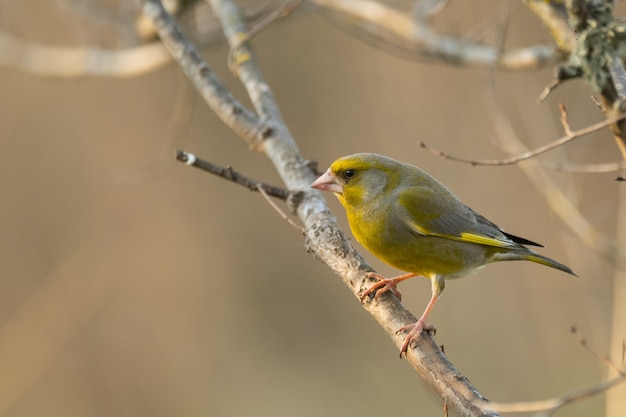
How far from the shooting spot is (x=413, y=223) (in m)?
3.97

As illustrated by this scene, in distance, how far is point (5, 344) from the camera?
7867 mm

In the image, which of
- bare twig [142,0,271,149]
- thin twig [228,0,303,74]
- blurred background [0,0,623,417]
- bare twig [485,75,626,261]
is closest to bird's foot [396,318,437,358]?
bare twig [142,0,271,149]

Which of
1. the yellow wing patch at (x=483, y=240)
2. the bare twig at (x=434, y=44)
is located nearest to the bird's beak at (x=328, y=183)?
the yellow wing patch at (x=483, y=240)

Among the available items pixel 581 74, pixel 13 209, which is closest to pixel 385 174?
pixel 581 74

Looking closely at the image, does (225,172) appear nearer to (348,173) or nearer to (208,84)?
(208,84)

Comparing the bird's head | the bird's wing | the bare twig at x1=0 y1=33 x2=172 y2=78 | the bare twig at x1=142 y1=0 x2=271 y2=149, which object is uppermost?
the bare twig at x1=0 y1=33 x2=172 y2=78

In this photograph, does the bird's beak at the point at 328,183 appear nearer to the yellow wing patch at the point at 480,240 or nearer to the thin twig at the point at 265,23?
the yellow wing patch at the point at 480,240

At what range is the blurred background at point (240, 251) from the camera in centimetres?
830

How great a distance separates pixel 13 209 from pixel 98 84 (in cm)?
182

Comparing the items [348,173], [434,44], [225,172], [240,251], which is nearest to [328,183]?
[348,173]

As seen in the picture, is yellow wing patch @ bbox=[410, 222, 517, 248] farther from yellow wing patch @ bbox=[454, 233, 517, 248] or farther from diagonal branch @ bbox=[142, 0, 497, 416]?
diagonal branch @ bbox=[142, 0, 497, 416]

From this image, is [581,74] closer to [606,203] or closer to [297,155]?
[297,155]

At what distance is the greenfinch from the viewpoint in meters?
3.94

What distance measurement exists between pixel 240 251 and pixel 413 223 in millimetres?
5530
